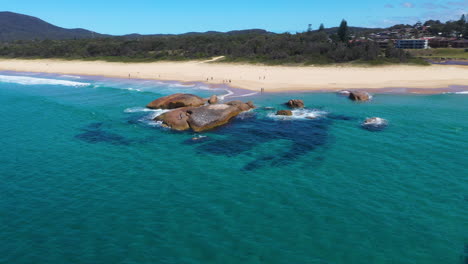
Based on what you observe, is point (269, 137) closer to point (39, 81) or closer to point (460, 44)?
point (39, 81)

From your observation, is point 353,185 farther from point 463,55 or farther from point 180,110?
point 463,55

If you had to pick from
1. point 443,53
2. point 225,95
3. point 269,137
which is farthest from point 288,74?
point 443,53

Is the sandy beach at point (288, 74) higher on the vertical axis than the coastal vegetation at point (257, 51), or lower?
lower

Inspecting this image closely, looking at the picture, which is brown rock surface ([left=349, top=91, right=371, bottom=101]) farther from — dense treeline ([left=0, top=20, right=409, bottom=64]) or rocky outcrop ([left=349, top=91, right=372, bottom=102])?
dense treeline ([left=0, top=20, right=409, bottom=64])

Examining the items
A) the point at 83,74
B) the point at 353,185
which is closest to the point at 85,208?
the point at 353,185

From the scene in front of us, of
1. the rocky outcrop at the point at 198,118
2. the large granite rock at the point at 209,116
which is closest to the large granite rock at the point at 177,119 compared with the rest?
the rocky outcrop at the point at 198,118

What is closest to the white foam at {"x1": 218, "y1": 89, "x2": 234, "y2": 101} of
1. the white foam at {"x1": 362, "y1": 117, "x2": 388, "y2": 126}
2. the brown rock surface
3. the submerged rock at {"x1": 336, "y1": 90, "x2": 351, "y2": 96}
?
the submerged rock at {"x1": 336, "y1": 90, "x2": 351, "y2": 96}

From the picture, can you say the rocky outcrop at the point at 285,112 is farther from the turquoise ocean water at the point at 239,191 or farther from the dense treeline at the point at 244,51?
the dense treeline at the point at 244,51
